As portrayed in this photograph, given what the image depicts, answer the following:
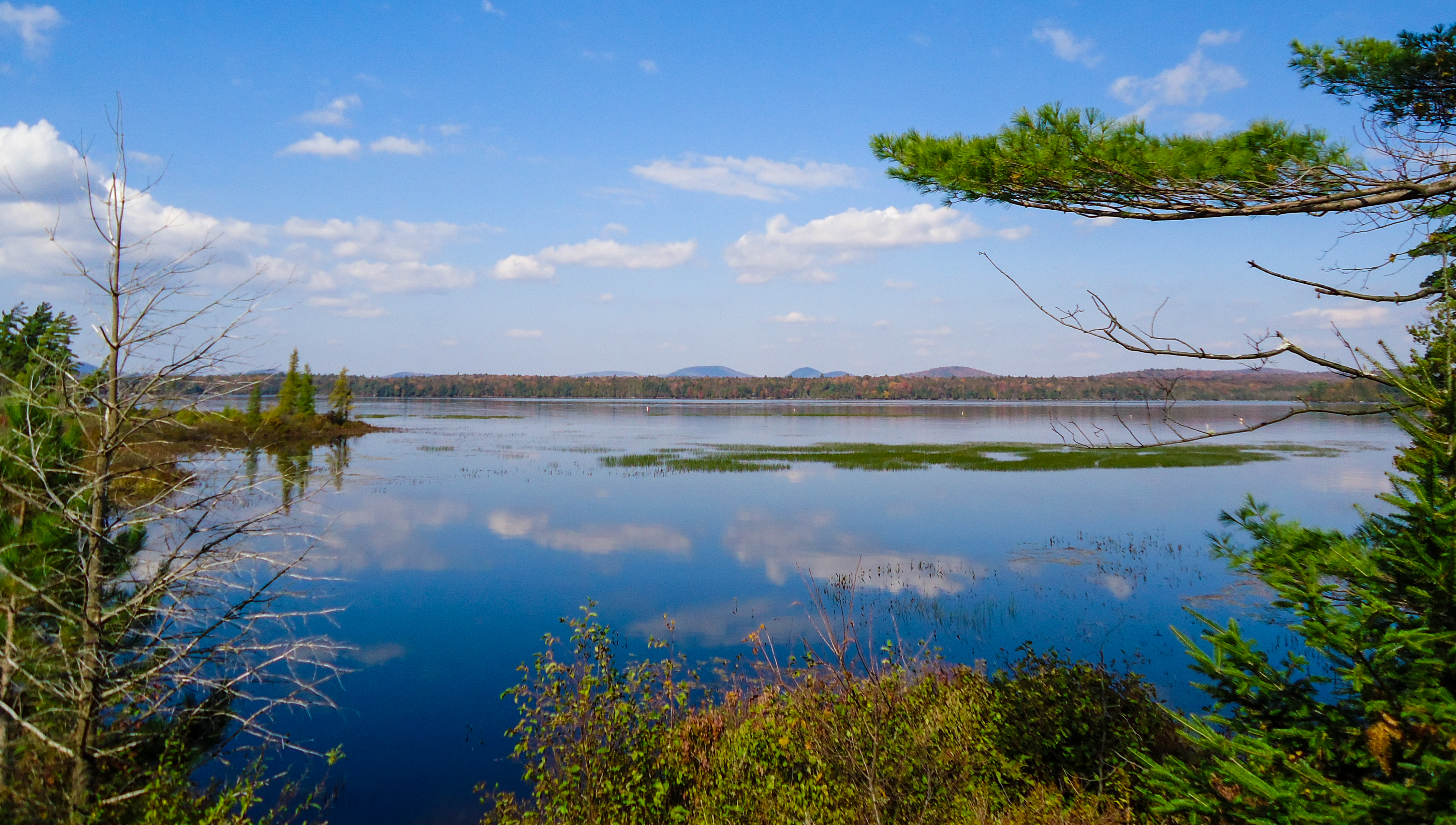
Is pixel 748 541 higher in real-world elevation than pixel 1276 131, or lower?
lower

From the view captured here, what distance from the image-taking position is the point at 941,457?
152 ft

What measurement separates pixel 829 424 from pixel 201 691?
78.5 metres

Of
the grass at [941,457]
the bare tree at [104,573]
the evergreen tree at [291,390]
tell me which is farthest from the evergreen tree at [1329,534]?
the evergreen tree at [291,390]

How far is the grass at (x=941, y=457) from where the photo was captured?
41.4m

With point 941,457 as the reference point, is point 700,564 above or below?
below

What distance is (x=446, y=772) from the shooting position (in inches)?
405

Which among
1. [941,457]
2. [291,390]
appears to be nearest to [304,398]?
[291,390]

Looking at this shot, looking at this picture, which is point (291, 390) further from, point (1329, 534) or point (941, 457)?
point (1329, 534)

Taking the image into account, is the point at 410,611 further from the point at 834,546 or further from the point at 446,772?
the point at 834,546

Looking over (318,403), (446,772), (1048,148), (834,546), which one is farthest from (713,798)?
(318,403)

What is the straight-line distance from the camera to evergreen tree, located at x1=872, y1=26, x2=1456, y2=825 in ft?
10.7

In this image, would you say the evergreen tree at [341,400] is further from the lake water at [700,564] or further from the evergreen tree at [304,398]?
the lake water at [700,564]

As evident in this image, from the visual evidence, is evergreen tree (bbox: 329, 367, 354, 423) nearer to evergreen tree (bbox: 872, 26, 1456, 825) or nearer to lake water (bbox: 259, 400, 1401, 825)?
lake water (bbox: 259, 400, 1401, 825)

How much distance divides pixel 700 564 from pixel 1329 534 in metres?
17.4
